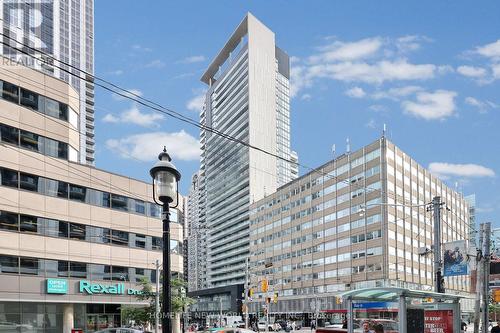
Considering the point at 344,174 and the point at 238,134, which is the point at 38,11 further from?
the point at 344,174

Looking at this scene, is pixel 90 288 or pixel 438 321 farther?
pixel 90 288

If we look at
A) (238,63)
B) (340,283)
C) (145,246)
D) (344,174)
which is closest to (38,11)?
(238,63)

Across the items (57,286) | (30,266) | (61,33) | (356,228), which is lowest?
(57,286)

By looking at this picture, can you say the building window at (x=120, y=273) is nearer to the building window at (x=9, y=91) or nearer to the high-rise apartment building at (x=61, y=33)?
the building window at (x=9, y=91)

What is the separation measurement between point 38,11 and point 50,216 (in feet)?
423

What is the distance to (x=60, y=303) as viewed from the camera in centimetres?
4428

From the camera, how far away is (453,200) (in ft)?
410

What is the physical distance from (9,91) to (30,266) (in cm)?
1279

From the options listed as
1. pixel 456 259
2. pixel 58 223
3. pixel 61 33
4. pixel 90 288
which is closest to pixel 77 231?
pixel 58 223

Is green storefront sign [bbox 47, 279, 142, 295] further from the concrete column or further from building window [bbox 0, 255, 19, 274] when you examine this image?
building window [bbox 0, 255, 19, 274]

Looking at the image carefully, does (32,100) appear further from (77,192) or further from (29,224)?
(29,224)

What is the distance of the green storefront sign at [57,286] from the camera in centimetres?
4253

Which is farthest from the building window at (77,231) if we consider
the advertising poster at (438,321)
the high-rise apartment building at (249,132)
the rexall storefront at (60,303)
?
the high-rise apartment building at (249,132)

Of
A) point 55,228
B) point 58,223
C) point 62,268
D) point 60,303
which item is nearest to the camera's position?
point 55,228
